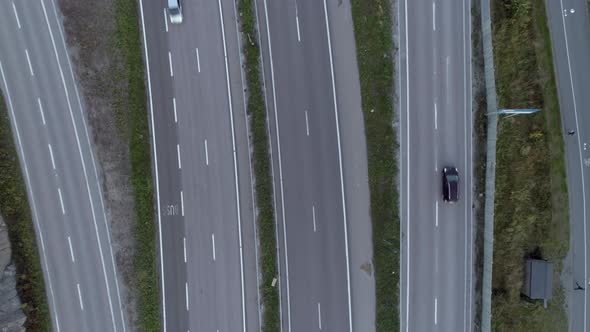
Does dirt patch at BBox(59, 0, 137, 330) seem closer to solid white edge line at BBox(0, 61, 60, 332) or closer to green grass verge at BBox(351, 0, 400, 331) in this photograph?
solid white edge line at BBox(0, 61, 60, 332)

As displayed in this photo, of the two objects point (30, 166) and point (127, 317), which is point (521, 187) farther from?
point (30, 166)

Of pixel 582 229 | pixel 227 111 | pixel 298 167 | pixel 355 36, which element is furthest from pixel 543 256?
pixel 227 111

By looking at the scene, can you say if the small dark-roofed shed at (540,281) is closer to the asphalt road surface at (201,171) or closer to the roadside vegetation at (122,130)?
the asphalt road surface at (201,171)

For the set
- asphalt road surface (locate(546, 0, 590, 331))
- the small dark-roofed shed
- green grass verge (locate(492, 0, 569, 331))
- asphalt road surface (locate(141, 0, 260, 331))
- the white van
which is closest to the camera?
the white van

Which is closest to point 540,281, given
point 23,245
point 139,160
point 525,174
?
point 525,174

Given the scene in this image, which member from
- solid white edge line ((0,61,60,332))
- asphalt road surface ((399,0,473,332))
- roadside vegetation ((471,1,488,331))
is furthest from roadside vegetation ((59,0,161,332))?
roadside vegetation ((471,1,488,331))
